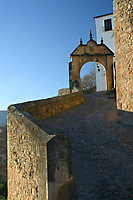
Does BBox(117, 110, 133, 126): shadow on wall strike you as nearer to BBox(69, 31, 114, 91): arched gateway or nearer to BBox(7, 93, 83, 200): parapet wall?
BBox(7, 93, 83, 200): parapet wall

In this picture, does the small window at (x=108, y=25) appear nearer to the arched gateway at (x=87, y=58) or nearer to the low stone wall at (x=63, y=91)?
the arched gateway at (x=87, y=58)

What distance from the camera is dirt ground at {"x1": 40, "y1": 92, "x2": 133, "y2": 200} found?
12.9 ft

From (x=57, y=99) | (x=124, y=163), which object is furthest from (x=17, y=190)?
(x=57, y=99)

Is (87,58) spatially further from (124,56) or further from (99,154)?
(99,154)

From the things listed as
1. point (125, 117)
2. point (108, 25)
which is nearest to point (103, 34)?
point (108, 25)

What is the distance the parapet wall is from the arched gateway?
1260cm

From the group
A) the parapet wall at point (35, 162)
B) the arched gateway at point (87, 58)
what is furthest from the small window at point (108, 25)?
the parapet wall at point (35, 162)

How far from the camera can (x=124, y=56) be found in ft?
28.8

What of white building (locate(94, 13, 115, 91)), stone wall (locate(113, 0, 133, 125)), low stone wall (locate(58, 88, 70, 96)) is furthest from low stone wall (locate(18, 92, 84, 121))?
white building (locate(94, 13, 115, 91))

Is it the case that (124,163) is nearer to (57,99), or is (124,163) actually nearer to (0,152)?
(57,99)

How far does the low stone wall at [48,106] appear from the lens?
367 inches

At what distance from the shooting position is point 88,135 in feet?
24.7

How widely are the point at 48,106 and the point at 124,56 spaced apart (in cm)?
471

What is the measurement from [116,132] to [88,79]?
96.0 feet
